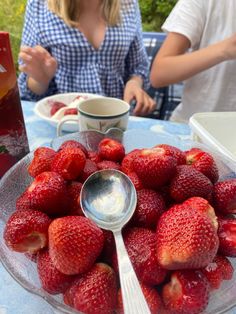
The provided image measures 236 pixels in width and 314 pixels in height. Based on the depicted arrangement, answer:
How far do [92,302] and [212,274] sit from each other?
115mm

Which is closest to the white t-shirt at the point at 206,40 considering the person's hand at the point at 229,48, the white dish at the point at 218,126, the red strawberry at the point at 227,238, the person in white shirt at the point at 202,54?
the person in white shirt at the point at 202,54

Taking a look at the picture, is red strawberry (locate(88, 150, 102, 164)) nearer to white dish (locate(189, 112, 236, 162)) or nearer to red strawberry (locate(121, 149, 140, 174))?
red strawberry (locate(121, 149, 140, 174))

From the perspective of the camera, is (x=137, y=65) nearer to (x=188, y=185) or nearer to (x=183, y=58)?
(x=183, y=58)

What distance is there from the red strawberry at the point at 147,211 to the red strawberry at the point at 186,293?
7cm

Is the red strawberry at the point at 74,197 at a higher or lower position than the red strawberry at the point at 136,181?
lower

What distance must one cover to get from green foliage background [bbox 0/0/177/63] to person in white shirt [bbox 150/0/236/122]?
45 cm

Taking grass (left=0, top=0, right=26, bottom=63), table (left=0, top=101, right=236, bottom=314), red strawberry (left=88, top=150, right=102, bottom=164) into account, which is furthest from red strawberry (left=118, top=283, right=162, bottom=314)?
grass (left=0, top=0, right=26, bottom=63)

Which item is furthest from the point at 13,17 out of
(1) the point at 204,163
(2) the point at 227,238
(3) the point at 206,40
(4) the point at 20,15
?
Result: (2) the point at 227,238

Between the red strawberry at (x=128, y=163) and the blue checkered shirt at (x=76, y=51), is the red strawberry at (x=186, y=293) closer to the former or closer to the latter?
the red strawberry at (x=128, y=163)

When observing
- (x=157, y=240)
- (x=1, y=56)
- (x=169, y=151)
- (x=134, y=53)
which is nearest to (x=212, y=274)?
(x=157, y=240)

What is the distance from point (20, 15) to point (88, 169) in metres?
1.01

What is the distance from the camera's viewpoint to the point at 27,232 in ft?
1.03

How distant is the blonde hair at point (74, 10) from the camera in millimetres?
1003

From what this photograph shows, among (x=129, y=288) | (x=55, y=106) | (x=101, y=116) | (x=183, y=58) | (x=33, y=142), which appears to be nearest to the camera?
(x=129, y=288)
